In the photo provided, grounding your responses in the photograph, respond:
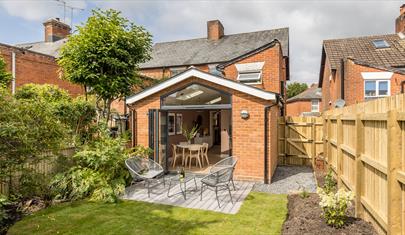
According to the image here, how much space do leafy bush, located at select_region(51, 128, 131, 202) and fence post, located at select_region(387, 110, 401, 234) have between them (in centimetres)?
623

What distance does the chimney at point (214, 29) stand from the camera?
76.1 ft

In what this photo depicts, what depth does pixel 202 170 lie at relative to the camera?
10594 millimetres

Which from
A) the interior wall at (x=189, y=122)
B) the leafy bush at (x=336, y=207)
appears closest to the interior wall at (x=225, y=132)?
the interior wall at (x=189, y=122)

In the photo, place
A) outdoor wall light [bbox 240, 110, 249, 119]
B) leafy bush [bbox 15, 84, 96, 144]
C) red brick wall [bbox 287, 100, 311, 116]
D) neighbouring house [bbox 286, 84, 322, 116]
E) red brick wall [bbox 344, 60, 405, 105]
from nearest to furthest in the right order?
outdoor wall light [bbox 240, 110, 249, 119], leafy bush [bbox 15, 84, 96, 144], red brick wall [bbox 344, 60, 405, 105], neighbouring house [bbox 286, 84, 322, 116], red brick wall [bbox 287, 100, 311, 116]

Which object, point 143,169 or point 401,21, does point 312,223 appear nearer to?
point 143,169

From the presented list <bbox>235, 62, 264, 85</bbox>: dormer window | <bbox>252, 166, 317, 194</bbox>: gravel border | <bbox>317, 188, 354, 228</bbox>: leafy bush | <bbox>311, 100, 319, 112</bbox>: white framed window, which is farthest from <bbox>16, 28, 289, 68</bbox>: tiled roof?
<bbox>311, 100, 319, 112</bbox>: white framed window

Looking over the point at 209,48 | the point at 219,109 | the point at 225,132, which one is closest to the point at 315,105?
the point at 209,48

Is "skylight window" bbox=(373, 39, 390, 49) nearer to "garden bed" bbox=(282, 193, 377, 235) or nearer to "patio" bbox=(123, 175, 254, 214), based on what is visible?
"patio" bbox=(123, 175, 254, 214)

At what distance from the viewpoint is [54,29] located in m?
25.2

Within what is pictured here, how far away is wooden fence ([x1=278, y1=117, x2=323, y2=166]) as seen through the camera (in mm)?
12211

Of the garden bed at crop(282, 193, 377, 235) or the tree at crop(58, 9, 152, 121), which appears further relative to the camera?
the tree at crop(58, 9, 152, 121)

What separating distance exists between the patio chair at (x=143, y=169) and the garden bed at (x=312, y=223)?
156 inches

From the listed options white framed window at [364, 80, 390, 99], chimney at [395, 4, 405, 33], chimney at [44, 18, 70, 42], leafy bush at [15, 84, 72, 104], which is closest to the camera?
leafy bush at [15, 84, 72, 104]

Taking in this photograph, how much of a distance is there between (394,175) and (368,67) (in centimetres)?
1419
